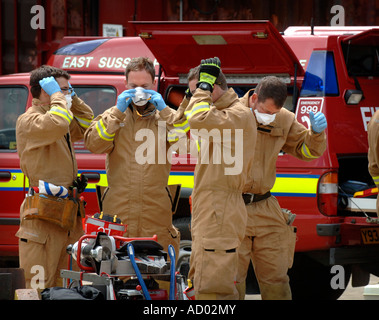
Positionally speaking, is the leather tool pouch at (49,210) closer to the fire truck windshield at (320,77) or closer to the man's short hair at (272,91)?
the man's short hair at (272,91)

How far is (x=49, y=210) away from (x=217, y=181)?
1335 millimetres

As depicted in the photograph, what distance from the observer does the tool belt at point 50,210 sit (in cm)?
572

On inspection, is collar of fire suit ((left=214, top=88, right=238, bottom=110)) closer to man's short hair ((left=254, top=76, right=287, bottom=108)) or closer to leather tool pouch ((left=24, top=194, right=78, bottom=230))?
man's short hair ((left=254, top=76, right=287, bottom=108))

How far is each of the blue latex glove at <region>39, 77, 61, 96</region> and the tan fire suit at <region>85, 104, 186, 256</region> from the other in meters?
0.38

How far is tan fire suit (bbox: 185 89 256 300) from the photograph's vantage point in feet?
16.3

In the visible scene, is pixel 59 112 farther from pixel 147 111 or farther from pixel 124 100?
pixel 147 111

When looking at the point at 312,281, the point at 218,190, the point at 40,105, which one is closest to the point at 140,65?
the point at 40,105

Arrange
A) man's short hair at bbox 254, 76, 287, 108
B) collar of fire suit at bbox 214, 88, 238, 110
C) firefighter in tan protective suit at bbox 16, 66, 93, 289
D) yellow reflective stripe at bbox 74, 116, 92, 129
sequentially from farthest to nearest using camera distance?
yellow reflective stripe at bbox 74, 116, 92, 129 → firefighter in tan protective suit at bbox 16, 66, 93, 289 → man's short hair at bbox 254, 76, 287, 108 → collar of fire suit at bbox 214, 88, 238, 110

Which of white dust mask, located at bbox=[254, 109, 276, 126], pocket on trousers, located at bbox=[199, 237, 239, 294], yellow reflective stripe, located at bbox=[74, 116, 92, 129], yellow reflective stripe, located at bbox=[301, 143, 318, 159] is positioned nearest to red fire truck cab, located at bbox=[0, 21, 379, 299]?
yellow reflective stripe, located at bbox=[301, 143, 318, 159]

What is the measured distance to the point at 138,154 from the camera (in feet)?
18.4

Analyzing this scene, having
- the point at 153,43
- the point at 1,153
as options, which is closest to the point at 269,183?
the point at 153,43

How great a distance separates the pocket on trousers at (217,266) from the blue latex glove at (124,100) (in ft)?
3.67

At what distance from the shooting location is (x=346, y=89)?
666cm
